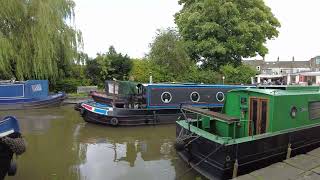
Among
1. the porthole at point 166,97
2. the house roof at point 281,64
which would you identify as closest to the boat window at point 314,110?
the porthole at point 166,97

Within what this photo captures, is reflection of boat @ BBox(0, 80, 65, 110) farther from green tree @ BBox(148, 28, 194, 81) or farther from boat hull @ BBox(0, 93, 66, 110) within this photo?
green tree @ BBox(148, 28, 194, 81)

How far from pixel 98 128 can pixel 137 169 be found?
5.08m

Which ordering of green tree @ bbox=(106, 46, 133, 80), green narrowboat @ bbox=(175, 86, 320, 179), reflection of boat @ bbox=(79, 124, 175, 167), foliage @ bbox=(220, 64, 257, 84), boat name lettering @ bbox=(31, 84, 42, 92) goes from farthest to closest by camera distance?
1. foliage @ bbox=(220, 64, 257, 84)
2. green tree @ bbox=(106, 46, 133, 80)
3. boat name lettering @ bbox=(31, 84, 42, 92)
4. reflection of boat @ bbox=(79, 124, 175, 167)
5. green narrowboat @ bbox=(175, 86, 320, 179)

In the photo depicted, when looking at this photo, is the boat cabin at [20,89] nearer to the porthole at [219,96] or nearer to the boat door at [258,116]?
the porthole at [219,96]

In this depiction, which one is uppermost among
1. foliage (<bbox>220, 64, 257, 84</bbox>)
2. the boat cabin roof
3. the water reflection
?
foliage (<bbox>220, 64, 257, 84</bbox>)

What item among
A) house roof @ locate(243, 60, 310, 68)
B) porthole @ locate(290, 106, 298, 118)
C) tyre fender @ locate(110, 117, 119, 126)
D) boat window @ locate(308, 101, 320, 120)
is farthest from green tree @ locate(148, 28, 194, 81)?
house roof @ locate(243, 60, 310, 68)

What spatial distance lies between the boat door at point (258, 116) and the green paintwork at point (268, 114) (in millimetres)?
66

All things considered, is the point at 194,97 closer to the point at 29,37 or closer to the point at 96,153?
the point at 96,153

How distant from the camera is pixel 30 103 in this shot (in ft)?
57.6

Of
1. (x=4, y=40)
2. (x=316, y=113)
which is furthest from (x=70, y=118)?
(x=316, y=113)

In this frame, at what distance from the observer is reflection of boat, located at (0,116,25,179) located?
5.70 meters

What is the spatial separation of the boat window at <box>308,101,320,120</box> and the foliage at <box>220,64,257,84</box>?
15.2 metres

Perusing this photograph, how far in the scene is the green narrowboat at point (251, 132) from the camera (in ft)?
21.1

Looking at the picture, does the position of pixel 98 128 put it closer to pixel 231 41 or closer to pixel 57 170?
pixel 57 170
